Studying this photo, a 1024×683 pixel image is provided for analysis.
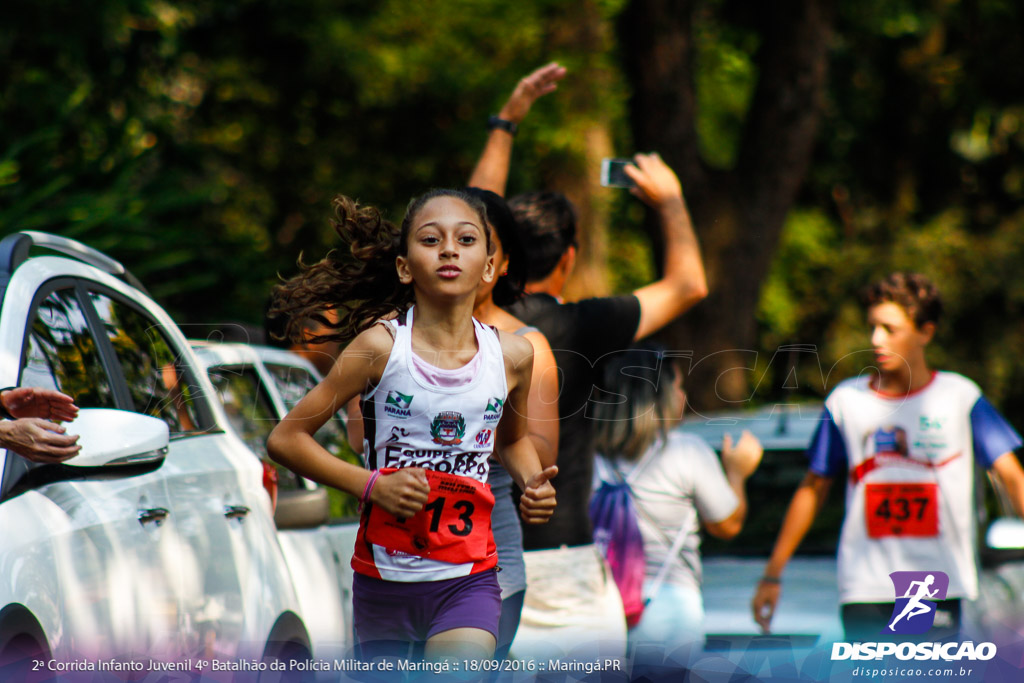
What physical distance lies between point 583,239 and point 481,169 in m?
10.4

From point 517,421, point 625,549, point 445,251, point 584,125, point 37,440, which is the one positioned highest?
point 584,125

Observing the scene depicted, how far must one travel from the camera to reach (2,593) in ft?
7.80

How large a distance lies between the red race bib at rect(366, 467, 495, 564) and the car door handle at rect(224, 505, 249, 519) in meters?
1.00

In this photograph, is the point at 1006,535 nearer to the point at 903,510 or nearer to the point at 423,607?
the point at 903,510

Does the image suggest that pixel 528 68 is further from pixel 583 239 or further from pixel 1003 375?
pixel 1003 375

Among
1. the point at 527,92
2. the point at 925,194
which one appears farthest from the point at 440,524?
the point at 925,194

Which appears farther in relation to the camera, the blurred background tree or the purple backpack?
the blurred background tree

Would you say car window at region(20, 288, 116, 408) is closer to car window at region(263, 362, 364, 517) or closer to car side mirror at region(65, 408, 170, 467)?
car side mirror at region(65, 408, 170, 467)

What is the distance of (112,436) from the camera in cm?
284

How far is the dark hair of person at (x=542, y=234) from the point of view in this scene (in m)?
3.85

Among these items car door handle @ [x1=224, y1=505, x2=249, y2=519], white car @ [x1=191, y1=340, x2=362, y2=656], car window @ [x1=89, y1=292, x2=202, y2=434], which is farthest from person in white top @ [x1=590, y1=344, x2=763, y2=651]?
car window @ [x1=89, y1=292, x2=202, y2=434]

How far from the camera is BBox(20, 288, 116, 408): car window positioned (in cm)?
304

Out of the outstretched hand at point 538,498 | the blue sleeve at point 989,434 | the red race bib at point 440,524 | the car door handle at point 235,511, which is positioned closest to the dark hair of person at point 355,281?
the red race bib at point 440,524

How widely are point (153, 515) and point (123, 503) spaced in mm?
133
